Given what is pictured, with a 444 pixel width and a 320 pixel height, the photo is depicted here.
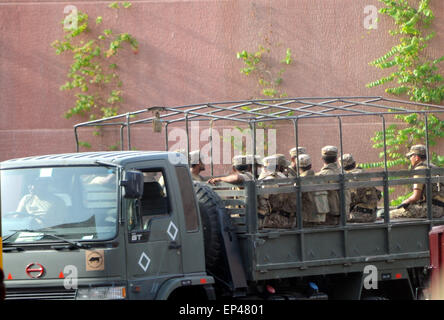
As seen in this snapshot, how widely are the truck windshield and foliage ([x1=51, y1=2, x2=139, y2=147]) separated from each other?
371 inches

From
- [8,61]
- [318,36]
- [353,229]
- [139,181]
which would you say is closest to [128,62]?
[8,61]

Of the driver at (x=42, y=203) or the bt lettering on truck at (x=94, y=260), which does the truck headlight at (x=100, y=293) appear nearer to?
the bt lettering on truck at (x=94, y=260)

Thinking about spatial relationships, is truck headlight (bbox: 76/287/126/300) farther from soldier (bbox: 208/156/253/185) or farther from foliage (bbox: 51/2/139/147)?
foliage (bbox: 51/2/139/147)

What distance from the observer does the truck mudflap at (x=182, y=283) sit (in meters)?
7.57

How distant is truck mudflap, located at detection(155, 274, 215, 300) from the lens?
7.57 m

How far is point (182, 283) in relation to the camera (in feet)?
25.5

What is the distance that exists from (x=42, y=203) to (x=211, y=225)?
74.2 inches

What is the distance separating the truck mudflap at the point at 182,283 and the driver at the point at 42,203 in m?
1.17

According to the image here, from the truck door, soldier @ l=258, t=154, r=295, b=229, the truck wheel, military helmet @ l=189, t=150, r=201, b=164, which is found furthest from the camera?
military helmet @ l=189, t=150, r=201, b=164

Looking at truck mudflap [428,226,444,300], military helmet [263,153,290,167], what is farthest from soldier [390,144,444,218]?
truck mudflap [428,226,444,300]

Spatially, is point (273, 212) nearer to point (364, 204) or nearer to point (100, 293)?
point (364, 204)
